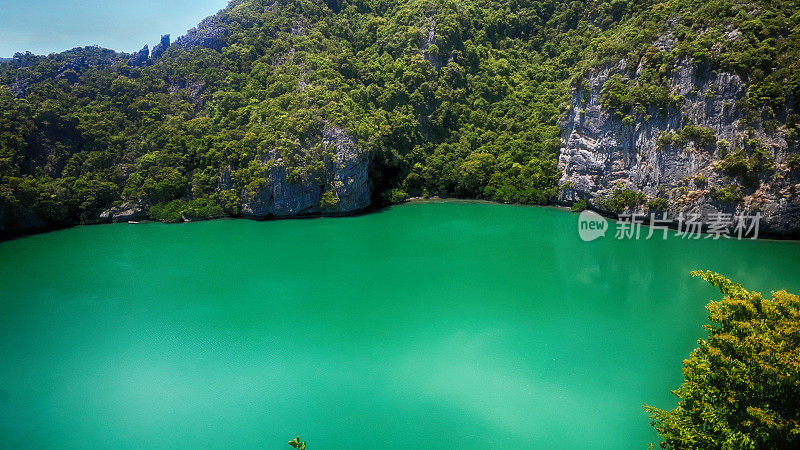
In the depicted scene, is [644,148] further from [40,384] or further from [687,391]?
[40,384]

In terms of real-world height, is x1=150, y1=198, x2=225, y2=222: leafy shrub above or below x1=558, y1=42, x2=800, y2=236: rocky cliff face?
below

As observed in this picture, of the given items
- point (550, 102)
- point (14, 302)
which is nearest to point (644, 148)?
point (550, 102)

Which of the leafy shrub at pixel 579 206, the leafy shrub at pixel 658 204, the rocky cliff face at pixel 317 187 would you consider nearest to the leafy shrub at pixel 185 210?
the rocky cliff face at pixel 317 187

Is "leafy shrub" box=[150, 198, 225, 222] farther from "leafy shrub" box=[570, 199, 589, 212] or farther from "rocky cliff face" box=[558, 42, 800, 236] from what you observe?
"rocky cliff face" box=[558, 42, 800, 236]

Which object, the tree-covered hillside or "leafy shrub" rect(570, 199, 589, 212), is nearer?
the tree-covered hillside

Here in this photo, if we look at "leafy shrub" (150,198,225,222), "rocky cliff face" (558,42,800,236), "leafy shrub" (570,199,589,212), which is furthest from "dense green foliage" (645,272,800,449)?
"leafy shrub" (150,198,225,222)

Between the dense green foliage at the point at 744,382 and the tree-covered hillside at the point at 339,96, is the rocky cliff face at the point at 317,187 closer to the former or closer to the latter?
the tree-covered hillside at the point at 339,96

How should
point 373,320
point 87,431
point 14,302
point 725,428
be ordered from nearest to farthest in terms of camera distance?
1. point 725,428
2. point 87,431
3. point 373,320
4. point 14,302
